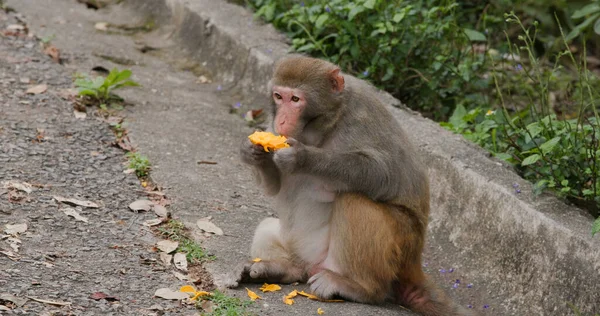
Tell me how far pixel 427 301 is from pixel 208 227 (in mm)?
1356

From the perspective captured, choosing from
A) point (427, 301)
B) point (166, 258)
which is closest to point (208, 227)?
point (166, 258)

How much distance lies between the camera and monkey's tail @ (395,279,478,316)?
15.5ft

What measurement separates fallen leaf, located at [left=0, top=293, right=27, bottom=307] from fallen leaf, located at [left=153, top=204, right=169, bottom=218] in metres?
1.42

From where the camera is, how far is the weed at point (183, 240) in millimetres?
4906

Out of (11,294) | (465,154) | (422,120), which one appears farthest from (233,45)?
(11,294)

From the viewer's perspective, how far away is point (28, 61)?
769cm

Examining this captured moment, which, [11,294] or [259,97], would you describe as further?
[259,97]

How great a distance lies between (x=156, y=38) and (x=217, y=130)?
8.07 ft

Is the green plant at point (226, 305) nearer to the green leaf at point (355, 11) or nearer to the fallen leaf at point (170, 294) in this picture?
the fallen leaf at point (170, 294)

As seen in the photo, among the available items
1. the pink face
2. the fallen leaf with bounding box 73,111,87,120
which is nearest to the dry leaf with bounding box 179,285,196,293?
the pink face

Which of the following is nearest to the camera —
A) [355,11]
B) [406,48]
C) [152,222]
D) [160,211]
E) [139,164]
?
[152,222]

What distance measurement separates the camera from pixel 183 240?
508cm

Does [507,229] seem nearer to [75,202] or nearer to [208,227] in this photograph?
[208,227]

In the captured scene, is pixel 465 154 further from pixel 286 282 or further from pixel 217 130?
pixel 217 130
